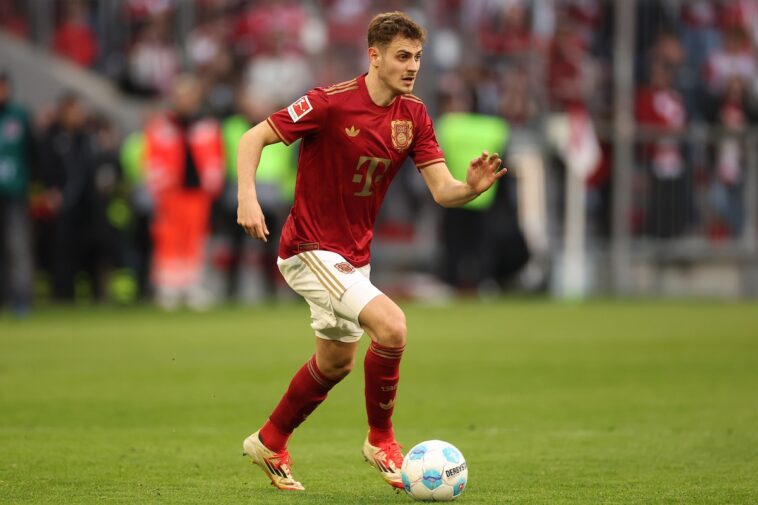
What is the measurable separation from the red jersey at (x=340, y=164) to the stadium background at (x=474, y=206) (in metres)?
4.54

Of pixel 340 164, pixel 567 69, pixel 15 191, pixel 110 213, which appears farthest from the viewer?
pixel 567 69

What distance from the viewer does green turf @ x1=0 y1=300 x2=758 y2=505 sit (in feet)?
22.6

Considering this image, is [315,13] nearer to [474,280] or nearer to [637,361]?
[474,280]

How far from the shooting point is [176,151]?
19.1 m

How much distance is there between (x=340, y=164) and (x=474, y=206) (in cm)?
1427

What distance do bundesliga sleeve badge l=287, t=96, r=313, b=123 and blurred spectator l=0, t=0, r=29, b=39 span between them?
50.7 feet

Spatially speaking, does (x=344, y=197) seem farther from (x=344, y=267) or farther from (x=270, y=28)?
(x=270, y=28)

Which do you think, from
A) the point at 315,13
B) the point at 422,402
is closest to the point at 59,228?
the point at 315,13

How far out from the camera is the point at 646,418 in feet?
30.8

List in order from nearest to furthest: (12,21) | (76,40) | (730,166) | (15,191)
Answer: (15,191)
(12,21)
(76,40)
(730,166)

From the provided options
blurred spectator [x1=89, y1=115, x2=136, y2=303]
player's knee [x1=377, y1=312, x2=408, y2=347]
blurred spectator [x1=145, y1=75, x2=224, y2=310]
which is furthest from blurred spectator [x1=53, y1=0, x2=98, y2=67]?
player's knee [x1=377, y1=312, x2=408, y2=347]

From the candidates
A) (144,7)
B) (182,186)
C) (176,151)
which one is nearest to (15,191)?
(176,151)

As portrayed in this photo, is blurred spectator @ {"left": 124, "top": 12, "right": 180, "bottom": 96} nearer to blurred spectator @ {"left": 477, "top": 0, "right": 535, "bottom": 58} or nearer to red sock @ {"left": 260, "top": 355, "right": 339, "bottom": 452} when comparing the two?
blurred spectator @ {"left": 477, "top": 0, "right": 535, "bottom": 58}

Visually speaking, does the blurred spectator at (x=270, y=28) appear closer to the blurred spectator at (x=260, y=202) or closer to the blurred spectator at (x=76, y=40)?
the blurred spectator at (x=260, y=202)
